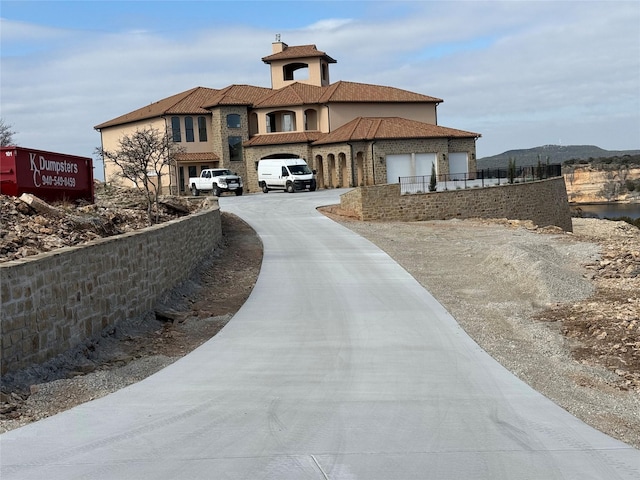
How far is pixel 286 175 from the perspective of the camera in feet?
157

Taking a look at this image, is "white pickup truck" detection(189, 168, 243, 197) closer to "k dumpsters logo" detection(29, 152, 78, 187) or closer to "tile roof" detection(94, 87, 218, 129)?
"tile roof" detection(94, 87, 218, 129)

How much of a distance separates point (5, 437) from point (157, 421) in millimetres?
1318

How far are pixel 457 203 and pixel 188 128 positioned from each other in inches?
1157

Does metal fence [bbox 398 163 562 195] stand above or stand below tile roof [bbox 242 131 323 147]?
below

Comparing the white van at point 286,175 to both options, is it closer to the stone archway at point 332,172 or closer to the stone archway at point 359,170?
the stone archway at point 359,170

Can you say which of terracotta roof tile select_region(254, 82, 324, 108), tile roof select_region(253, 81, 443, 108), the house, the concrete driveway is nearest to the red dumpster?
the concrete driveway

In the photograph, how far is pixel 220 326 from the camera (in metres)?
11.9

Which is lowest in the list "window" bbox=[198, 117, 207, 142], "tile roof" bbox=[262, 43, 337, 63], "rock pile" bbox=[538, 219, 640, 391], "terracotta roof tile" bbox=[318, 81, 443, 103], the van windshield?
"rock pile" bbox=[538, 219, 640, 391]

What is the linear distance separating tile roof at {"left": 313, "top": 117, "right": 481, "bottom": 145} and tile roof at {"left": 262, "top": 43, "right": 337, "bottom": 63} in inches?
374

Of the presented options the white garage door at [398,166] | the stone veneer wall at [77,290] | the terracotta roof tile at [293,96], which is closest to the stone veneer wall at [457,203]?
the white garage door at [398,166]

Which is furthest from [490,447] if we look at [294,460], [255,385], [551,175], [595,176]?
[595,176]

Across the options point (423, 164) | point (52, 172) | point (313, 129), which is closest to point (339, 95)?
point (313, 129)

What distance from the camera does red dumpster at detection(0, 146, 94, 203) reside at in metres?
16.9

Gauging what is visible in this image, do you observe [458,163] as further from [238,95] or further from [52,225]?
[52,225]
